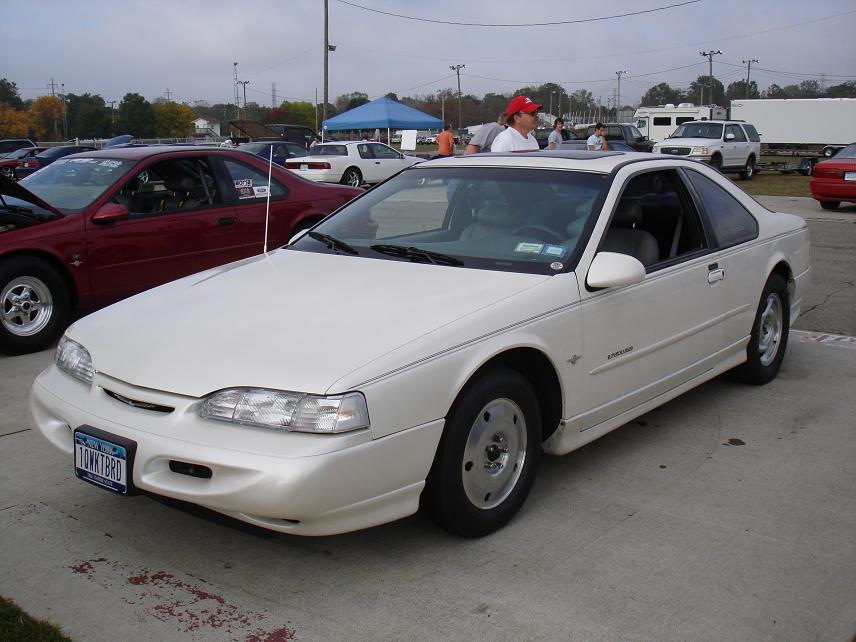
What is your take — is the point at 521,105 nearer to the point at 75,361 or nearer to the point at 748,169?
the point at 75,361

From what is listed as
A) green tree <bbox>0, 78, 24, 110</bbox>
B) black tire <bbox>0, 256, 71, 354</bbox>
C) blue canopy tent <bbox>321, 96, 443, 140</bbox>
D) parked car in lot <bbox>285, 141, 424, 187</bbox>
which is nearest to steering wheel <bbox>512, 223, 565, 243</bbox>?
black tire <bbox>0, 256, 71, 354</bbox>

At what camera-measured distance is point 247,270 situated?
4195 millimetres

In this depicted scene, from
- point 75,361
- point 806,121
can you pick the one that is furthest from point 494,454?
point 806,121

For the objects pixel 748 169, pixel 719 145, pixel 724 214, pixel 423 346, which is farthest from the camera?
pixel 748 169

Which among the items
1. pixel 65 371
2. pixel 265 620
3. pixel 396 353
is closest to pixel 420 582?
pixel 265 620

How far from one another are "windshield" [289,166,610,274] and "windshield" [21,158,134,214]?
2.99 meters

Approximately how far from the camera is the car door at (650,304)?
12.7ft

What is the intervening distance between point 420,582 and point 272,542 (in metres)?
0.67

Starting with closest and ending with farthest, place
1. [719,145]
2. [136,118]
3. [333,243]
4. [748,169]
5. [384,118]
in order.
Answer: [333,243]
[719,145]
[748,169]
[384,118]
[136,118]

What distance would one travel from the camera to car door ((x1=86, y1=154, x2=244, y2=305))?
6688 mm

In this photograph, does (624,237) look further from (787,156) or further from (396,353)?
(787,156)

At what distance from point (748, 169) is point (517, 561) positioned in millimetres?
25905

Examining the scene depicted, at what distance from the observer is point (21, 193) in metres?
6.42

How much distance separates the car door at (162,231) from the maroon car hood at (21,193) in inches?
10.7
